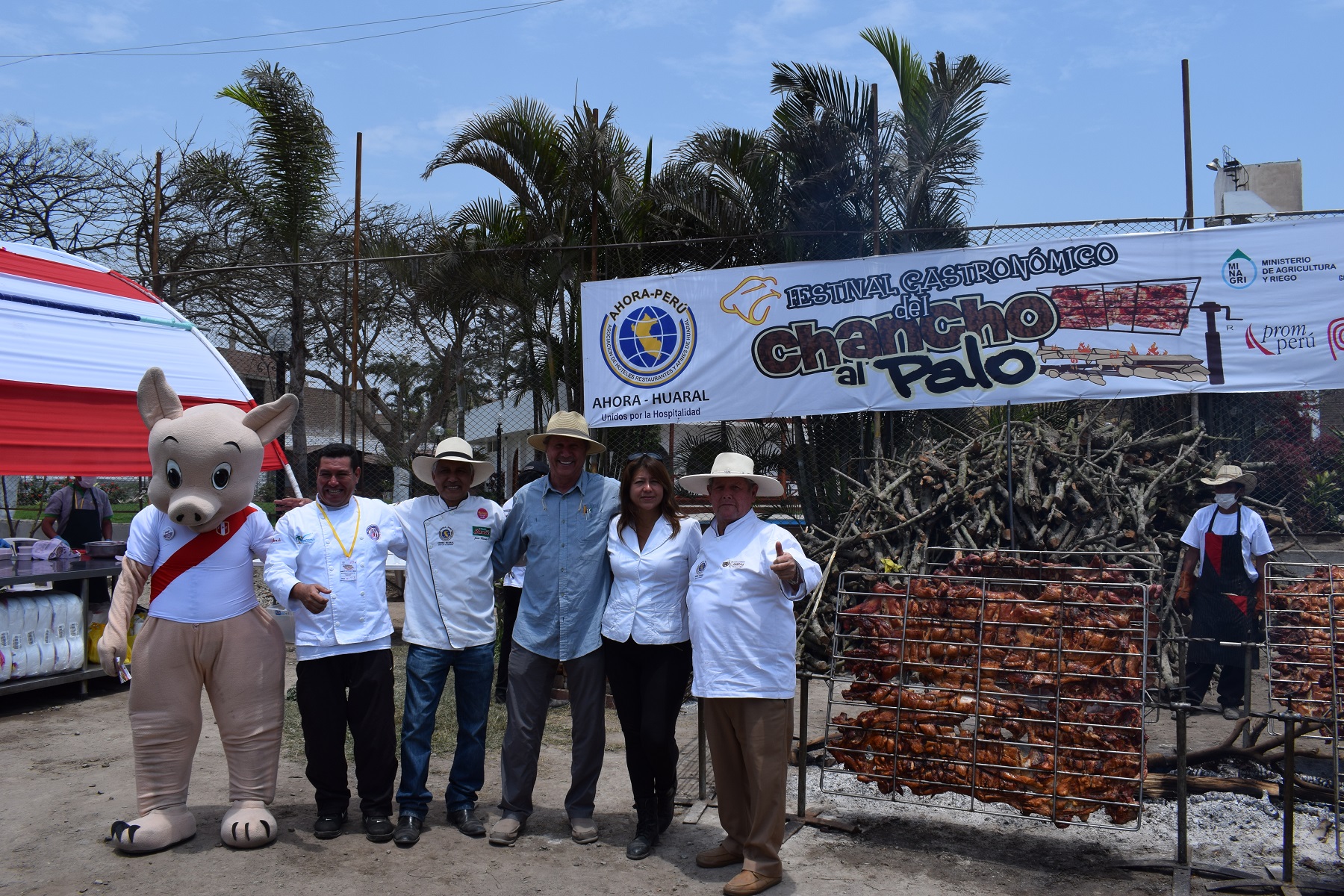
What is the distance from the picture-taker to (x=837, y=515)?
9211 mm

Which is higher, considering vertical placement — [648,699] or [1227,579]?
[1227,579]

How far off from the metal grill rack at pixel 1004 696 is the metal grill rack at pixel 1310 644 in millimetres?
821

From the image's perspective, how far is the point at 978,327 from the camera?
696cm

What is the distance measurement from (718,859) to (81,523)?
8243mm

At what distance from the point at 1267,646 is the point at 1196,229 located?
310 centimetres

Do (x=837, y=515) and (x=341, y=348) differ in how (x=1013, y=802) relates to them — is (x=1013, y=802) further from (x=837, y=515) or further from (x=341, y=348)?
(x=341, y=348)

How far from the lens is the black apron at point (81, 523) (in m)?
9.81

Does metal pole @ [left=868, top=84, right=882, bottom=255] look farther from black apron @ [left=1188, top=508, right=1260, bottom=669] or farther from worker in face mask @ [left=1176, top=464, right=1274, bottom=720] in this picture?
black apron @ [left=1188, top=508, right=1260, bottom=669]

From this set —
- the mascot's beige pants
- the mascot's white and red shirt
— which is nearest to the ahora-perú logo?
the mascot's white and red shirt

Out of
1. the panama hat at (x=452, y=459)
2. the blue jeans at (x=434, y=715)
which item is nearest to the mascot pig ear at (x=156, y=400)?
the panama hat at (x=452, y=459)

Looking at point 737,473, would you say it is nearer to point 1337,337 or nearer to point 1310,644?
point 1310,644

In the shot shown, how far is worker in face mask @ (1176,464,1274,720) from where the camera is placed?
281 inches

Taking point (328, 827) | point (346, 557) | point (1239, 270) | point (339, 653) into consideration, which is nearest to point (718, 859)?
point (328, 827)

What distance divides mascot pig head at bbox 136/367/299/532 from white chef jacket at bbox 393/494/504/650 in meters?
0.78
